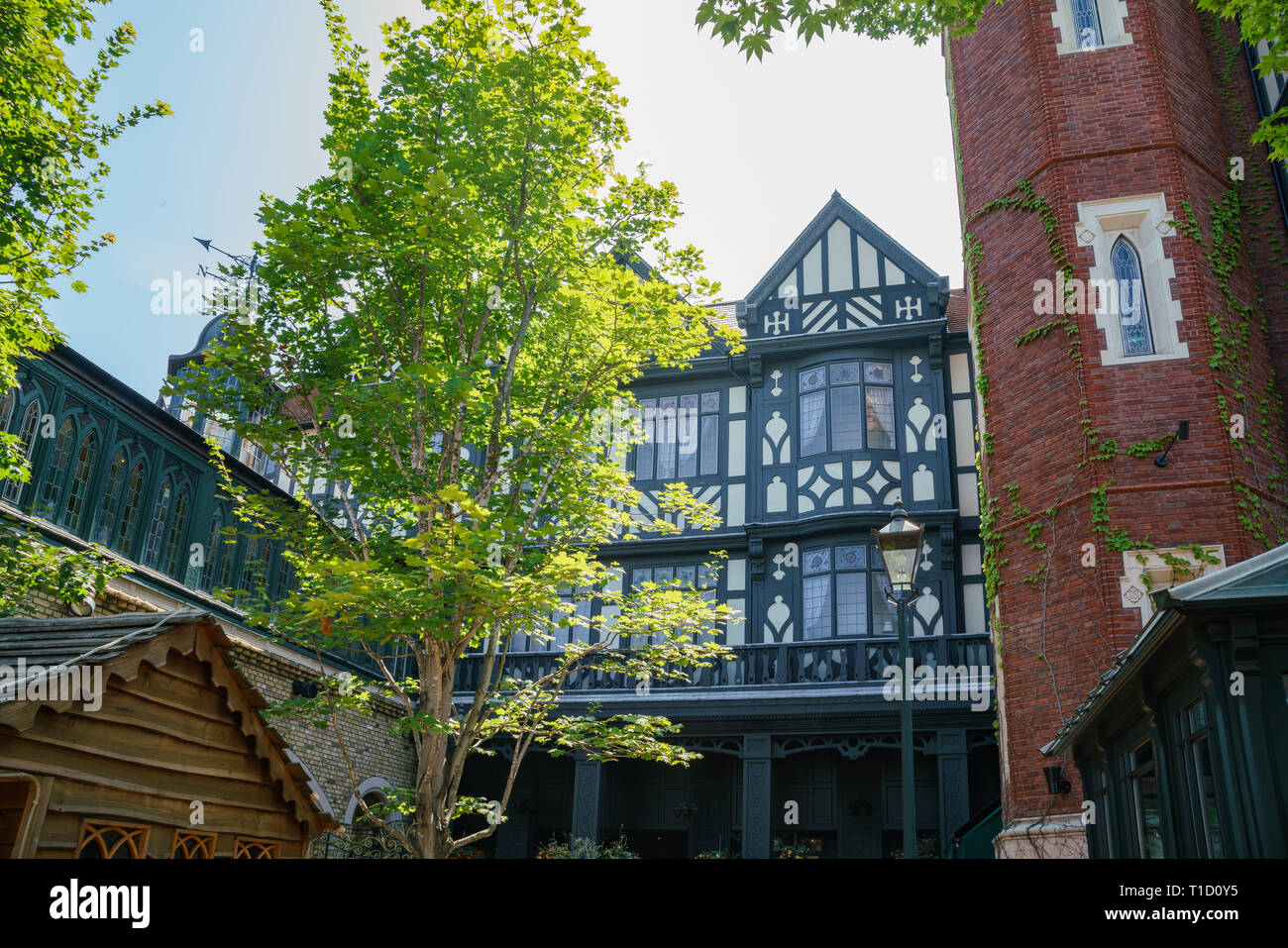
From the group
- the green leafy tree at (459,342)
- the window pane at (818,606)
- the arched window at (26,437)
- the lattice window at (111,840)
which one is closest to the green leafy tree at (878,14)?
the green leafy tree at (459,342)

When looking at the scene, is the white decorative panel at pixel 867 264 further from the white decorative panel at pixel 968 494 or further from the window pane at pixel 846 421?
the white decorative panel at pixel 968 494

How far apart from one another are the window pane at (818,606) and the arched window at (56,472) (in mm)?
13205

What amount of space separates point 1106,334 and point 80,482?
1366 centimetres

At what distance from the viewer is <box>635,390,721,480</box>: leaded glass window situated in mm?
21547

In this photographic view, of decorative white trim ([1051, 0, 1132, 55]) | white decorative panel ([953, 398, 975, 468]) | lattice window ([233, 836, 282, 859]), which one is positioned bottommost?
lattice window ([233, 836, 282, 859])

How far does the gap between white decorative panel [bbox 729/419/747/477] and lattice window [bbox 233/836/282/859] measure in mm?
14376

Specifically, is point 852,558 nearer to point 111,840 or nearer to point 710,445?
point 710,445

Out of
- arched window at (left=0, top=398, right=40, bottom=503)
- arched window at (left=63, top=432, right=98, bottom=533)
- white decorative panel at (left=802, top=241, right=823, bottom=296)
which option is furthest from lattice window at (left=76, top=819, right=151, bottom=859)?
white decorative panel at (left=802, top=241, right=823, bottom=296)

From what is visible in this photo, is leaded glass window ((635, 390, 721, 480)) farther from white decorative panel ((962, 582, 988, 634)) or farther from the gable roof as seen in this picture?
white decorative panel ((962, 582, 988, 634))

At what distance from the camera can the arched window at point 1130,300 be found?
38.2 feet

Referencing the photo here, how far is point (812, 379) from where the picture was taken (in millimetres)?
20906

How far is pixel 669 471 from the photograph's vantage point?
2167cm

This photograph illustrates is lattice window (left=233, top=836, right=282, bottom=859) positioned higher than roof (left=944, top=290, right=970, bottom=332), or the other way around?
roof (left=944, top=290, right=970, bottom=332)
